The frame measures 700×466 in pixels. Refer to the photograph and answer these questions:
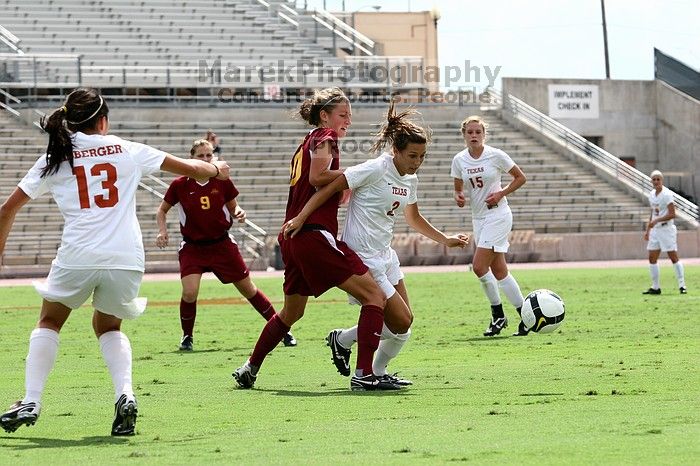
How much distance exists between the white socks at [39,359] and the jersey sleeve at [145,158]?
1060 millimetres

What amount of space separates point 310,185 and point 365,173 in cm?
39

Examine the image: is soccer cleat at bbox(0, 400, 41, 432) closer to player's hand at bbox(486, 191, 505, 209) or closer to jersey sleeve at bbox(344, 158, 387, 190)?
jersey sleeve at bbox(344, 158, 387, 190)

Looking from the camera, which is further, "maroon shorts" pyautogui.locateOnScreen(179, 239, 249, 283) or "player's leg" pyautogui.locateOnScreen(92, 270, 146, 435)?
"maroon shorts" pyautogui.locateOnScreen(179, 239, 249, 283)

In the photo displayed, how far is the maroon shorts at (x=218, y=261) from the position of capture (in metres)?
14.0

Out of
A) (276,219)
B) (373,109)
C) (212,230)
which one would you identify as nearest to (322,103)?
(212,230)

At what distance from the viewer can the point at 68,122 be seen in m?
7.44

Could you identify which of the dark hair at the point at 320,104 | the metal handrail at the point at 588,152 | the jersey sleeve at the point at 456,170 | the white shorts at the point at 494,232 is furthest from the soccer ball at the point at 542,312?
the metal handrail at the point at 588,152

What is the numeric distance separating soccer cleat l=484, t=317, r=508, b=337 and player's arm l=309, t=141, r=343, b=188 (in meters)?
5.31

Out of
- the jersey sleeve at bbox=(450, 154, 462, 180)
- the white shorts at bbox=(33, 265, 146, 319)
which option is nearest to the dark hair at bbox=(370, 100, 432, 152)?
the white shorts at bbox=(33, 265, 146, 319)

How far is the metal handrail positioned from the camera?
148 ft

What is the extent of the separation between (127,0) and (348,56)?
8444mm

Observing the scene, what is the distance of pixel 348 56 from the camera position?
51.2 m

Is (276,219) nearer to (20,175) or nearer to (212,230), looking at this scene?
(20,175)

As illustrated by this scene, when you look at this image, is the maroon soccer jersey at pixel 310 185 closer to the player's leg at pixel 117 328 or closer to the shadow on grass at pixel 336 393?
the shadow on grass at pixel 336 393
